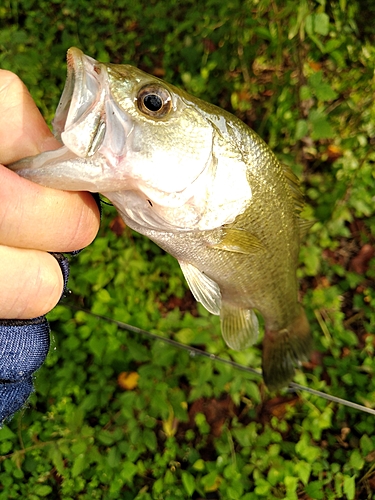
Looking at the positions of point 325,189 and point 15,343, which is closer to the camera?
point 15,343

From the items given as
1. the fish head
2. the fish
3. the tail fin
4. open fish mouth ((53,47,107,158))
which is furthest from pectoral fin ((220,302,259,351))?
open fish mouth ((53,47,107,158))

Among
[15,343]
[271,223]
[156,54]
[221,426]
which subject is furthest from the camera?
[156,54]

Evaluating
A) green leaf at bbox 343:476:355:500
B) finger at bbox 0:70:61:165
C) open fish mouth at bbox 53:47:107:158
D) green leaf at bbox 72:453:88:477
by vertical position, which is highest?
Answer: open fish mouth at bbox 53:47:107:158

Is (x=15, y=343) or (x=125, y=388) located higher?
(x=15, y=343)

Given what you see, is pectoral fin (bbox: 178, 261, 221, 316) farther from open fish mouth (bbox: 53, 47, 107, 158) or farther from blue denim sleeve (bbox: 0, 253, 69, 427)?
open fish mouth (bbox: 53, 47, 107, 158)

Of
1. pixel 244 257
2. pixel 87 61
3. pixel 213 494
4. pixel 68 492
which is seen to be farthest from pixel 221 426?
pixel 87 61

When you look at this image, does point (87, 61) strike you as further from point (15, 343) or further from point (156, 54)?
point (156, 54)

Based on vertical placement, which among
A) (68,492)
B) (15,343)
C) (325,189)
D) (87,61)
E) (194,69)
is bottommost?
(68,492)
